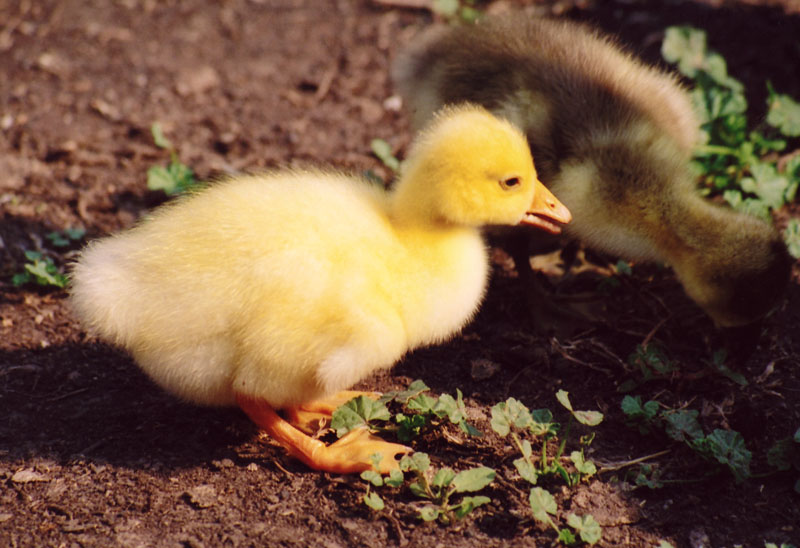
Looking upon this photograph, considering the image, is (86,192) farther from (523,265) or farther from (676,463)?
(676,463)

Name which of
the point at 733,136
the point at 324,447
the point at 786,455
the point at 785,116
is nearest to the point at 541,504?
the point at 324,447

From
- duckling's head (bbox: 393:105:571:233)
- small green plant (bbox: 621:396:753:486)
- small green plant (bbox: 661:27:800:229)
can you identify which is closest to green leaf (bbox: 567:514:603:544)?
small green plant (bbox: 621:396:753:486)

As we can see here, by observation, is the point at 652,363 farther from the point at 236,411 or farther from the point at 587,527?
the point at 236,411

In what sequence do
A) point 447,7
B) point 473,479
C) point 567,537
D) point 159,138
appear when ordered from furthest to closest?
1. point 447,7
2. point 159,138
3. point 473,479
4. point 567,537

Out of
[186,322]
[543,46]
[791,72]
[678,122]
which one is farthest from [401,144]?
[186,322]

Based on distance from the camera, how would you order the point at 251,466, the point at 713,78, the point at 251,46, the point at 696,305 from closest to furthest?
1. the point at 251,466
2. the point at 696,305
3. the point at 713,78
4. the point at 251,46

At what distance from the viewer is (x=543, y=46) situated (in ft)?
11.5

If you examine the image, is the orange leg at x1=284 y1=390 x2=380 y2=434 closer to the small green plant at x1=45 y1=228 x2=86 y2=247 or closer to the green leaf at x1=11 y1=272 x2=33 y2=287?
the green leaf at x1=11 y1=272 x2=33 y2=287

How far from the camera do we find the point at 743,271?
118 inches

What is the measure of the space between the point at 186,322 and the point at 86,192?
80.1 inches

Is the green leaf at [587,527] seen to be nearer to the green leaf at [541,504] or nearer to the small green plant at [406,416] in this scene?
the green leaf at [541,504]

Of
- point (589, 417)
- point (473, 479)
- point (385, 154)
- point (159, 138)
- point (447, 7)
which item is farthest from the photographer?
point (447, 7)

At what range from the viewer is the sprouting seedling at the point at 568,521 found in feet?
8.02

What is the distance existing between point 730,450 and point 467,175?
1175 millimetres
